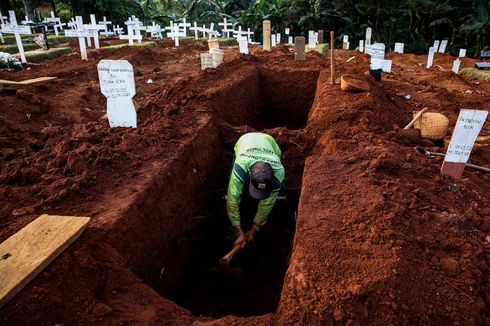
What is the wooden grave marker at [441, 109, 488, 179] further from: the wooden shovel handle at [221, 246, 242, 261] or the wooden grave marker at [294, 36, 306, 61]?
the wooden grave marker at [294, 36, 306, 61]

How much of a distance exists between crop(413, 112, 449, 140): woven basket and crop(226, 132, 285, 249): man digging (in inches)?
77.3

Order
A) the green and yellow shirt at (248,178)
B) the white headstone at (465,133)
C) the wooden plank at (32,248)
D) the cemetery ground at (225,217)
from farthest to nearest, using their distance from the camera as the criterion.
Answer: the green and yellow shirt at (248,178), the white headstone at (465,133), the cemetery ground at (225,217), the wooden plank at (32,248)

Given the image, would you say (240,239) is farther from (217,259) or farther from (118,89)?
(118,89)

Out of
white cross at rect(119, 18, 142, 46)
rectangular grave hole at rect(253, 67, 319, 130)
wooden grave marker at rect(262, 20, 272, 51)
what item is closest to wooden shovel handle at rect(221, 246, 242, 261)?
rectangular grave hole at rect(253, 67, 319, 130)

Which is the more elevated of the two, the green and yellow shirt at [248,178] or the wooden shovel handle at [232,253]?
the green and yellow shirt at [248,178]

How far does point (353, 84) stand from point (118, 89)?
3.63m

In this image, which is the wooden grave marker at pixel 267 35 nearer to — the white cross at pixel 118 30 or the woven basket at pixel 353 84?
the woven basket at pixel 353 84

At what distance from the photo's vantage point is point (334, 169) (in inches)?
134

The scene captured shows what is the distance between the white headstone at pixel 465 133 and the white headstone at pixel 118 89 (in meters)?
3.45

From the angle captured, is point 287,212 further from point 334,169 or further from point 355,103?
point 355,103

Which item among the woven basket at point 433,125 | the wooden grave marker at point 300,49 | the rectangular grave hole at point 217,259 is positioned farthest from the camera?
the wooden grave marker at point 300,49

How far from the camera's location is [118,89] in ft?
13.2

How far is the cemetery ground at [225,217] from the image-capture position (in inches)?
80.9

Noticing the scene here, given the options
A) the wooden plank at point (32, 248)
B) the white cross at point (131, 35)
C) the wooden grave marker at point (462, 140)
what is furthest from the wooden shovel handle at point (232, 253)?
the white cross at point (131, 35)
